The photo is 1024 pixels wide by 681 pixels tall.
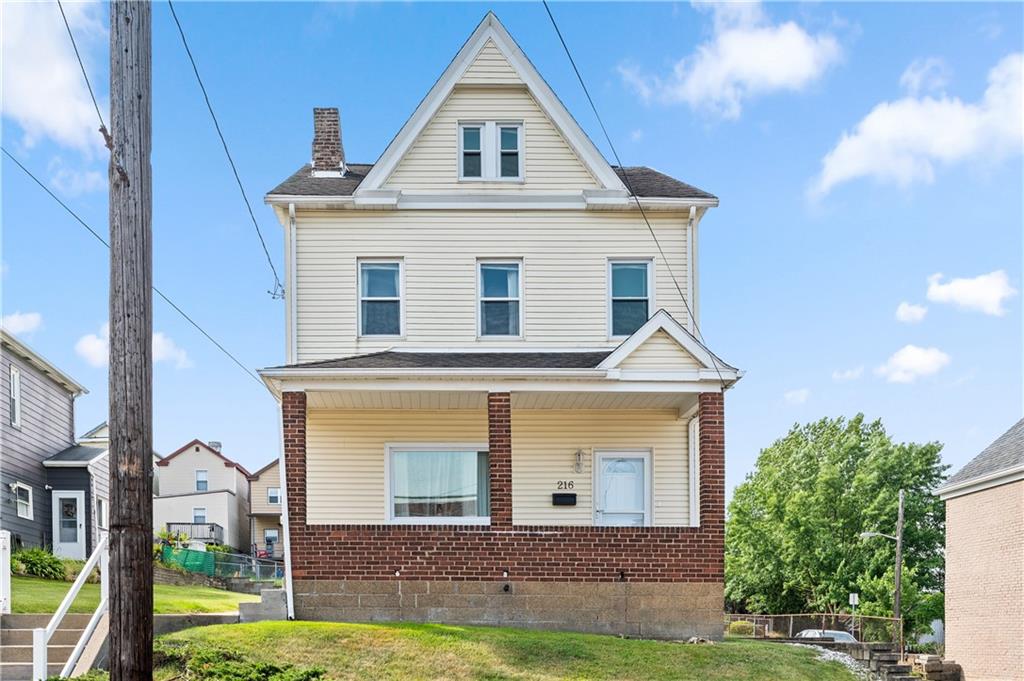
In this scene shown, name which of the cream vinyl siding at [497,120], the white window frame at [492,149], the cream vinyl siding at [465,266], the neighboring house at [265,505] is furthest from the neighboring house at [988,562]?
the neighboring house at [265,505]

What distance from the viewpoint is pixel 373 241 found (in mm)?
19781

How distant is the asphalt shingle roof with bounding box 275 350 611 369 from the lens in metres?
17.7

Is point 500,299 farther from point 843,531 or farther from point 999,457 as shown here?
point 843,531

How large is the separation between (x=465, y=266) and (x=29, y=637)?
9320mm

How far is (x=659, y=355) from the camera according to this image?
57.6ft

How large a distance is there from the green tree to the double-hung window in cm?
3460

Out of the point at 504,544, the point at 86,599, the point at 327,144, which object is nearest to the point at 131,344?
the point at 504,544

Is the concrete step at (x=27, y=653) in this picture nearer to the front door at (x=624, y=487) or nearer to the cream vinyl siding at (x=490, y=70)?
the front door at (x=624, y=487)

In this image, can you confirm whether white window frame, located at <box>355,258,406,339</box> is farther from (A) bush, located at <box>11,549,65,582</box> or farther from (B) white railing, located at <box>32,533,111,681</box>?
(A) bush, located at <box>11,549,65,582</box>

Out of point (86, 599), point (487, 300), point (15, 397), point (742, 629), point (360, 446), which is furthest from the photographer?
point (742, 629)

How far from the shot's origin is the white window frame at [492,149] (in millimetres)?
20047

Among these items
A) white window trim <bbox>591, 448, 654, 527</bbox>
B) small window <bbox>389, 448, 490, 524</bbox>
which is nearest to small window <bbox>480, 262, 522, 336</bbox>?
small window <bbox>389, 448, 490, 524</bbox>

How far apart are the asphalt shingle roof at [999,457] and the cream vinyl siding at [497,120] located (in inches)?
617

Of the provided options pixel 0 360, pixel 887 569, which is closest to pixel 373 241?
Result: pixel 0 360
